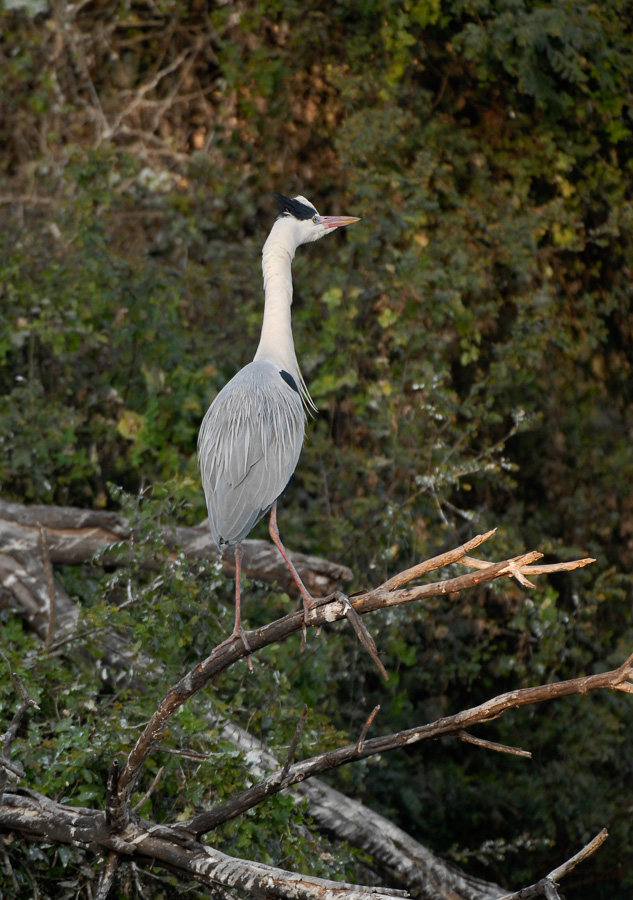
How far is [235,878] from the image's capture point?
92.3 inches

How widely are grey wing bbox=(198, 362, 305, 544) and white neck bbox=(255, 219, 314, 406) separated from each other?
218mm

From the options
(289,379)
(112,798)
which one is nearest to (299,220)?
(289,379)

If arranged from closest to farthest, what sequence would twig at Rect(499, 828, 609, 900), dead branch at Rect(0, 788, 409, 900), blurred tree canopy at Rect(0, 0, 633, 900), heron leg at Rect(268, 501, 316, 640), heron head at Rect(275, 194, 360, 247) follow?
1. twig at Rect(499, 828, 609, 900)
2. dead branch at Rect(0, 788, 409, 900)
3. heron leg at Rect(268, 501, 316, 640)
4. heron head at Rect(275, 194, 360, 247)
5. blurred tree canopy at Rect(0, 0, 633, 900)

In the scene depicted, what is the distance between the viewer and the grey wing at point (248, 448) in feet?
10.00

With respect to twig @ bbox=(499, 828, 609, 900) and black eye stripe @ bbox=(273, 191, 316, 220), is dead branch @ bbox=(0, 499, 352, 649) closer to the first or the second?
black eye stripe @ bbox=(273, 191, 316, 220)

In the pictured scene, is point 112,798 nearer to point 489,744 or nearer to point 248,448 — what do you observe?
point 489,744

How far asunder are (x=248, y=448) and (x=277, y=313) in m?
0.65

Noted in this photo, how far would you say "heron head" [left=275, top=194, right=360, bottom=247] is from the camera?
382cm

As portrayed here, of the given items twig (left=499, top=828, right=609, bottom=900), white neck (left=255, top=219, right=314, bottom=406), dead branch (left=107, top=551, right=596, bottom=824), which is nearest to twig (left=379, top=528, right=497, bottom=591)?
dead branch (left=107, top=551, right=596, bottom=824)

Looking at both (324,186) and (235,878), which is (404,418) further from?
(235,878)

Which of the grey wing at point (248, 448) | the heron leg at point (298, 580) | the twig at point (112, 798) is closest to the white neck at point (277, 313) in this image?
the grey wing at point (248, 448)

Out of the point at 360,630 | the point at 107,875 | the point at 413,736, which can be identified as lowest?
the point at 107,875

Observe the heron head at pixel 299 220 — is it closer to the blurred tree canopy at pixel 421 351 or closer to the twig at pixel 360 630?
the blurred tree canopy at pixel 421 351

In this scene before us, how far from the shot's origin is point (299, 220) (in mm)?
3857
